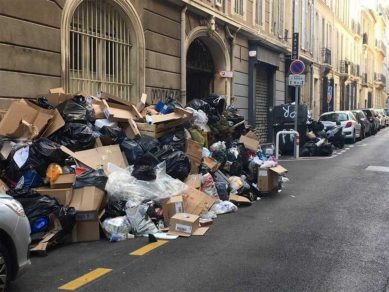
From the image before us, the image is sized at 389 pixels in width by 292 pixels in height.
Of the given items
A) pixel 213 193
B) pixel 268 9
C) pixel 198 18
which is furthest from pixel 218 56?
pixel 213 193

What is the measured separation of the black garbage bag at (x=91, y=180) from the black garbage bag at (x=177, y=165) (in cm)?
148

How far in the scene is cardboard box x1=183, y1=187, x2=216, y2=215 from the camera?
7.64 meters

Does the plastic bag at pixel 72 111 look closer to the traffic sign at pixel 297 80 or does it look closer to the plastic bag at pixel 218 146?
the plastic bag at pixel 218 146

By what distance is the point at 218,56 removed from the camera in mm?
18047

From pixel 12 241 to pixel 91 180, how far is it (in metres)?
2.45

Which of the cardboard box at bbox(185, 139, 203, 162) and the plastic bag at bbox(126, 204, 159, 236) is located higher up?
the cardboard box at bbox(185, 139, 203, 162)

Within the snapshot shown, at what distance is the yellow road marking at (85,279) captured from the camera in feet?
15.8

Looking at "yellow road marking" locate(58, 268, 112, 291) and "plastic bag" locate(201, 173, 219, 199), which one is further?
"plastic bag" locate(201, 173, 219, 199)

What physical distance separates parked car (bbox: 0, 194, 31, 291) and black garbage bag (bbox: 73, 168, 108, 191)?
2153mm

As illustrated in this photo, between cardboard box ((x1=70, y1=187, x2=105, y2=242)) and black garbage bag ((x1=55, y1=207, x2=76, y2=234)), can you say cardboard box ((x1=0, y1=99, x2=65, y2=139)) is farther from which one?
black garbage bag ((x1=55, y1=207, x2=76, y2=234))

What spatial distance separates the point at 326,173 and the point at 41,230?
8.57 meters

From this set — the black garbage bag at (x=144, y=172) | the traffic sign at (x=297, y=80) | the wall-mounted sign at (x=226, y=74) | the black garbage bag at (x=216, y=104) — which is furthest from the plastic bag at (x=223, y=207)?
the wall-mounted sign at (x=226, y=74)

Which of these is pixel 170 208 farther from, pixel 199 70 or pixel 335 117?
pixel 335 117

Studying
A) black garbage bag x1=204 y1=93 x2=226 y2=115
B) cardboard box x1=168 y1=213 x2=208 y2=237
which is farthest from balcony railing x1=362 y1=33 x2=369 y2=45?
cardboard box x1=168 y1=213 x2=208 y2=237
